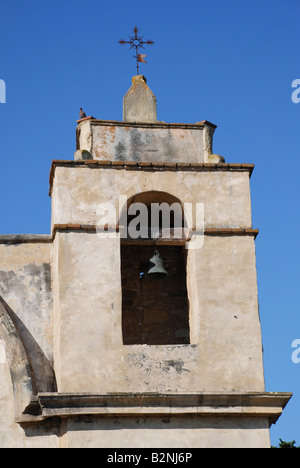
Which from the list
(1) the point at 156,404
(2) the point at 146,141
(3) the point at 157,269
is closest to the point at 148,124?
(2) the point at 146,141

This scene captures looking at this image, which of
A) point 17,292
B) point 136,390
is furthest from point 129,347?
point 17,292

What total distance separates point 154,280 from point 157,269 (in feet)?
3.13

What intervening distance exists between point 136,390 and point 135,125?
3682 millimetres

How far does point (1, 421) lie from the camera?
15047 mm

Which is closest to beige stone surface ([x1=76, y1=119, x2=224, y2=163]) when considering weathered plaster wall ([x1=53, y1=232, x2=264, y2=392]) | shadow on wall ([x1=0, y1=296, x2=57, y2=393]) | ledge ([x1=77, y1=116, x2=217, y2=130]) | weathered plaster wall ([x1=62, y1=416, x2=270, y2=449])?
ledge ([x1=77, y1=116, x2=217, y2=130])

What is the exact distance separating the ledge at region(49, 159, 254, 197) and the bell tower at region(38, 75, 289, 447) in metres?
0.01

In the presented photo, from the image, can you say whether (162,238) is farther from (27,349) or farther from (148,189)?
(27,349)

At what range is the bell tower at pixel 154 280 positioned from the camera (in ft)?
48.0

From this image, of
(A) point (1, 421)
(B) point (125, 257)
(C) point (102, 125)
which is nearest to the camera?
(A) point (1, 421)

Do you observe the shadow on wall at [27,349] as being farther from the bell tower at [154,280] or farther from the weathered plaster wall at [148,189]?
the weathered plaster wall at [148,189]

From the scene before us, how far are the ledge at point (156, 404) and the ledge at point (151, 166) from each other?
3.01m
